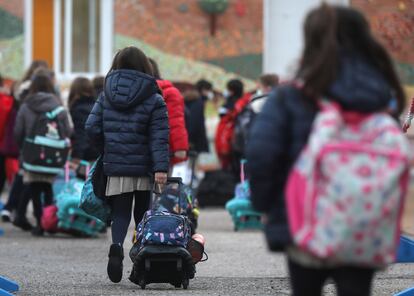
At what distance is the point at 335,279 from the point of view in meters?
5.18

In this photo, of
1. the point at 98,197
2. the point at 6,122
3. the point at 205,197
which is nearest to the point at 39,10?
the point at 205,197

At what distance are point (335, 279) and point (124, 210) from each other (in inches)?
Answer: 181

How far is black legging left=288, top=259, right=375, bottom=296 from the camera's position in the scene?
5156mm

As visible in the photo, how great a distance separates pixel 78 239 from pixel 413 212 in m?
5.06

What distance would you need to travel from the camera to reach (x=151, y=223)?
9.23 meters

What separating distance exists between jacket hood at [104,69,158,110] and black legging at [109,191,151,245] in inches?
26.7

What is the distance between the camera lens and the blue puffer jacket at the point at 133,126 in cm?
936

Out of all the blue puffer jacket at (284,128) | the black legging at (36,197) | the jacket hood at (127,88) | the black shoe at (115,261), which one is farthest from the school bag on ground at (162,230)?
the black legging at (36,197)

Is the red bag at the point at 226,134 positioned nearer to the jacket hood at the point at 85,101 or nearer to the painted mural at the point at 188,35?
the jacket hood at the point at 85,101

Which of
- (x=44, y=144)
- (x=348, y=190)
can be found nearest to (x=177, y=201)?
(x=44, y=144)

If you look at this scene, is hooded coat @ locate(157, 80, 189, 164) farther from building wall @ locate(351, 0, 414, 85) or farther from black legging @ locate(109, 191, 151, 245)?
building wall @ locate(351, 0, 414, 85)

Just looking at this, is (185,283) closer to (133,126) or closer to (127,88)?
(133,126)

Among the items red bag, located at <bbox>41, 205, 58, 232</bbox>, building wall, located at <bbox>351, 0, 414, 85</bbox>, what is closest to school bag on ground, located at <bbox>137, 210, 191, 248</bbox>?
red bag, located at <bbox>41, 205, 58, 232</bbox>

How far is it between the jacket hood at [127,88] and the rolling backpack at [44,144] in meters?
4.11
